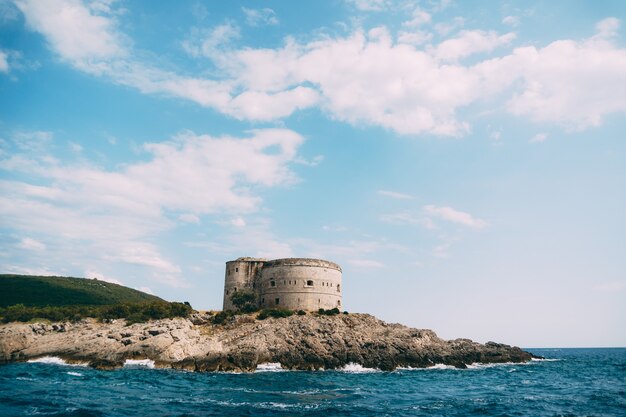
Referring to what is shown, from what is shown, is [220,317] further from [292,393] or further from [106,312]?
[292,393]

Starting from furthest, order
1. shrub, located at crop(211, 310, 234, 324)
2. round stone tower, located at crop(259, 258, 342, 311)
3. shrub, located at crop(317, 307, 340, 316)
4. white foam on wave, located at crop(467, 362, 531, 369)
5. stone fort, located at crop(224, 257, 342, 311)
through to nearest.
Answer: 1. stone fort, located at crop(224, 257, 342, 311)
2. round stone tower, located at crop(259, 258, 342, 311)
3. shrub, located at crop(317, 307, 340, 316)
4. shrub, located at crop(211, 310, 234, 324)
5. white foam on wave, located at crop(467, 362, 531, 369)

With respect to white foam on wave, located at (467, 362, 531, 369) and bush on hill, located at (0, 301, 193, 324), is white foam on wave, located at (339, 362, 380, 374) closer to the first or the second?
white foam on wave, located at (467, 362, 531, 369)

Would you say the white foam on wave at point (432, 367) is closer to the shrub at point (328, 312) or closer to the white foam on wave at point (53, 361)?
the shrub at point (328, 312)

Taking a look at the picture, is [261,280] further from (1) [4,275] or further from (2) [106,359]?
(1) [4,275]

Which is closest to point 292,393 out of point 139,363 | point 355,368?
point 355,368

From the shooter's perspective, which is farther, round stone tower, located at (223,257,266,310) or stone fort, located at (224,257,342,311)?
round stone tower, located at (223,257,266,310)

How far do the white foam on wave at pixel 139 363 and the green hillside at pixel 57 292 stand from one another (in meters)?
45.9

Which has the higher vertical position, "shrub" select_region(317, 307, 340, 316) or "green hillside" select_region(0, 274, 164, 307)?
"green hillside" select_region(0, 274, 164, 307)

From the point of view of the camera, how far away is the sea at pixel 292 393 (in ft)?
87.8

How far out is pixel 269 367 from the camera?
49844mm

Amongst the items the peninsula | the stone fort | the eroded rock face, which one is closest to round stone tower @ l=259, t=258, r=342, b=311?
the stone fort

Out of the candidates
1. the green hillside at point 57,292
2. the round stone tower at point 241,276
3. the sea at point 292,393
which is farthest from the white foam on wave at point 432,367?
the green hillside at point 57,292

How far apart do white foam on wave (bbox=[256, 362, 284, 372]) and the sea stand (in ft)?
1.63

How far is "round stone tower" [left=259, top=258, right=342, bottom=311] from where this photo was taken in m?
68.8
